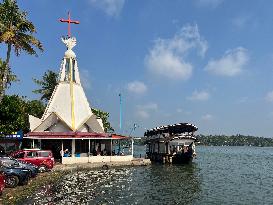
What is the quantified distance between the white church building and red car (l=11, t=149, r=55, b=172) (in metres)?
8.59

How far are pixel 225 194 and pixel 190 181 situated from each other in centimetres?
942

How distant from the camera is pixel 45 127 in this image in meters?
54.6

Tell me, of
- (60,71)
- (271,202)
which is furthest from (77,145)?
(271,202)

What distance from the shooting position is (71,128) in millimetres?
54031

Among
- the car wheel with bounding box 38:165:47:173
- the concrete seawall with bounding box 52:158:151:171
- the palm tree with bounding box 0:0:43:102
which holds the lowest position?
the concrete seawall with bounding box 52:158:151:171

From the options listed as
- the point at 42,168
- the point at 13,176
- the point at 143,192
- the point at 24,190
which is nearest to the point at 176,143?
the point at 42,168

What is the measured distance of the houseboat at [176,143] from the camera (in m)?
63.9

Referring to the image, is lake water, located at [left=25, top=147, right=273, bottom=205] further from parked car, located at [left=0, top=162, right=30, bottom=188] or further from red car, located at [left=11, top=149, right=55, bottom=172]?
red car, located at [left=11, top=149, right=55, bottom=172]

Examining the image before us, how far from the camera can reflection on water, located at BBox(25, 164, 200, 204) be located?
2659 centimetres

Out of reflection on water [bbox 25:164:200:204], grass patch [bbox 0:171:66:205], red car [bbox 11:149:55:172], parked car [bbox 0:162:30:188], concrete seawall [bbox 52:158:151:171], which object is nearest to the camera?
grass patch [bbox 0:171:66:205]

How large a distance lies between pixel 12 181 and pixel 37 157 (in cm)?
1193

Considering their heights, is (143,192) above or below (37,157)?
below

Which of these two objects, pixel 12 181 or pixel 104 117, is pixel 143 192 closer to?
pixel 12 181

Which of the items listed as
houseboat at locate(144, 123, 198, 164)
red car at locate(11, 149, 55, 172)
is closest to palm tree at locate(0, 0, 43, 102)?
red car at locate(11, 149, 55, 172)
